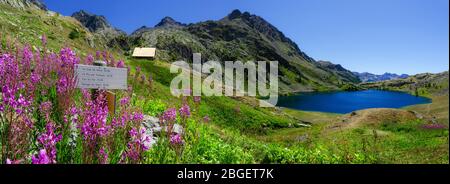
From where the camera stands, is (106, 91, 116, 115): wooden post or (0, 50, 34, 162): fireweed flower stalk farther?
(106, 91, 116, 115): wooden post

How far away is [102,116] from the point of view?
620 centimetres

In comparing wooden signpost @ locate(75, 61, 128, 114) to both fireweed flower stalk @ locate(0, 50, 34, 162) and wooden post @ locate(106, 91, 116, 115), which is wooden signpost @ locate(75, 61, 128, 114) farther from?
fireweed flower stalk @ locate(0, 50, 34, 162)

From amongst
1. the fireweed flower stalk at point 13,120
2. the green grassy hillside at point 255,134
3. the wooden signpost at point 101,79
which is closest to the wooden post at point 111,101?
the wooden signpost at point 101,79

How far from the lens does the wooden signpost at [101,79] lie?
1028 centimetres

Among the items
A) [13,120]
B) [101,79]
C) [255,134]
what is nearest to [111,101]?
[101,79]

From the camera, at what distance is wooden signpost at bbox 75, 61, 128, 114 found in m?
10.3

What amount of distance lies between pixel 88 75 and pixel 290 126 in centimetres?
3614

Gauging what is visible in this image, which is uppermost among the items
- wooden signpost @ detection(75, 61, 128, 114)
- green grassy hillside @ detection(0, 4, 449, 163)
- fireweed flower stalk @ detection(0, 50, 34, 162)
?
wooden signpost @ detection(75, 61, 128, 114)

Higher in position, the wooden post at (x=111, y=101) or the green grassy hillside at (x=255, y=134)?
the wooden post at (x=111, y=101)

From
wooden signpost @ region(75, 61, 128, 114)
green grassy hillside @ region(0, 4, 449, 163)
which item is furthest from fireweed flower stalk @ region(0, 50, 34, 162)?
wooden signpost @ region(75, 61, 128, 114)

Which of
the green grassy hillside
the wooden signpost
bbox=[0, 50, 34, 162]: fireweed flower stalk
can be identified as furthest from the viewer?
the wooden signpost

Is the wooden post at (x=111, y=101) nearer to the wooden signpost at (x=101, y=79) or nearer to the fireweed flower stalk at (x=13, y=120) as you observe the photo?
the wooden signpost at (x=101, y=79)

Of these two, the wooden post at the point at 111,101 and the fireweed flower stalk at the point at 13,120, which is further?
the wooden post at the point at 111,101
